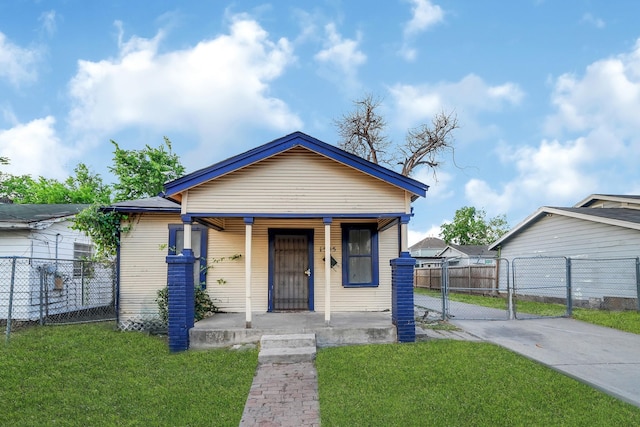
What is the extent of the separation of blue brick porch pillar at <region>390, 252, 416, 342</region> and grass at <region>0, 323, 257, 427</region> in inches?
105

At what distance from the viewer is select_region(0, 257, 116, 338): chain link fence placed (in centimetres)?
994

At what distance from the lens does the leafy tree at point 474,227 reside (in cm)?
4784

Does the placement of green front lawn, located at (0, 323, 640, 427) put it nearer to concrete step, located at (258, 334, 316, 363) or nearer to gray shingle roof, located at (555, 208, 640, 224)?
concrete step, located at (258, 334, 316, 363)

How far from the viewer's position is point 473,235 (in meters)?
48.2

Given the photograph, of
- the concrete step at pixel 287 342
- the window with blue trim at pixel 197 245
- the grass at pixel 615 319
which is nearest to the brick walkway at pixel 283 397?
the concrete step at pixel 287 342

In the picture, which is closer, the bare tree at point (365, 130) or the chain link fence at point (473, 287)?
the chain link fence at point (473, 287)

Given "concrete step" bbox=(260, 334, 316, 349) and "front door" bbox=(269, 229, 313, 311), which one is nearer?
"concrete step" bbox=(260, 334, 316, 349)

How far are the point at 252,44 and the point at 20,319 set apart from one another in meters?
10.6

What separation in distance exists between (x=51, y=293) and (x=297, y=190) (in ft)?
26.0

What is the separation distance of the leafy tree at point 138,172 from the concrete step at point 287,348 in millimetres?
18383

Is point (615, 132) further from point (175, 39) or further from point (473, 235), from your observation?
point (473, 235)

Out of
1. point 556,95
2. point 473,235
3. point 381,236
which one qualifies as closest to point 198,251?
point 381,236

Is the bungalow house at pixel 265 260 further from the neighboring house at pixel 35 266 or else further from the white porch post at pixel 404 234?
the neighboring house at pixel 35 266

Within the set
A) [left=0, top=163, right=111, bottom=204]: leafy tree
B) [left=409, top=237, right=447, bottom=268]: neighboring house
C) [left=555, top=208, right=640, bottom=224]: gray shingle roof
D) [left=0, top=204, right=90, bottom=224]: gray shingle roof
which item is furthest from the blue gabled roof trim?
[left=409, top=237, right=447, bottom=268]: neighboring house
